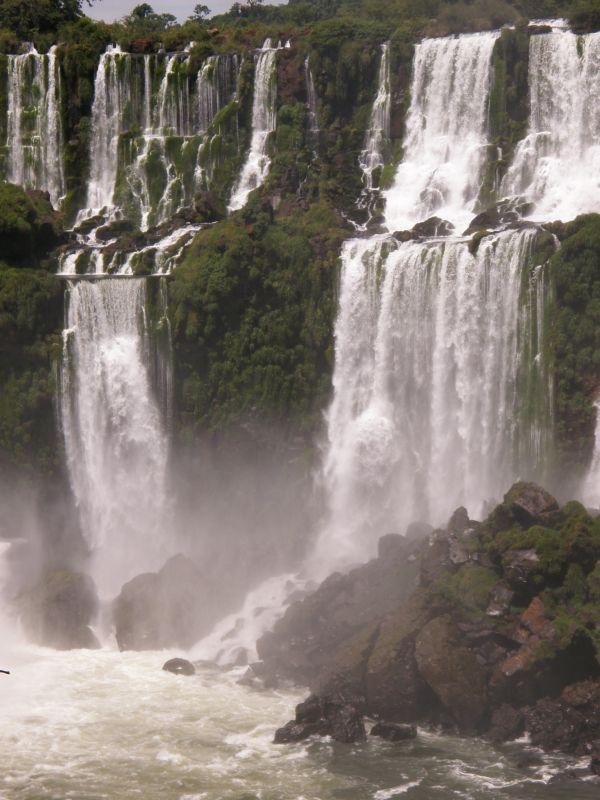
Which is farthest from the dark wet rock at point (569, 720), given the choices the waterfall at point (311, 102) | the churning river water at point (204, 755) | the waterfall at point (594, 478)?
the waterfall at point (311, 102)

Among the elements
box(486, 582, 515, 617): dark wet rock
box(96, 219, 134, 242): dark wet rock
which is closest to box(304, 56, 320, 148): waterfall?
box(96, 219, 134, 242): dark wet rock

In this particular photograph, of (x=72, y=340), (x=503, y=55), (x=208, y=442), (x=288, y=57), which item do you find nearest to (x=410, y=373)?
(x=208, y=442)

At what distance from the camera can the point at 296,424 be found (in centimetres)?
5134

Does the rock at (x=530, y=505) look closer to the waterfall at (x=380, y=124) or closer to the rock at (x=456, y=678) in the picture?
the rock at (x=456, y=678)

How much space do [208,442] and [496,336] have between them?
1211 cm

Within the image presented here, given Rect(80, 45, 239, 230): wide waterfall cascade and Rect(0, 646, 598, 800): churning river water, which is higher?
Rect(80, 45, 239, 230): wide waterfall cascade

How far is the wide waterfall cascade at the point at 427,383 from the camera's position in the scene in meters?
46.9

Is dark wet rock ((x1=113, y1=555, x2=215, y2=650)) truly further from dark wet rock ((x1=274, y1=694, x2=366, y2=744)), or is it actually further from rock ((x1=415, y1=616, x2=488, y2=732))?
rock ((x1=415, y1=616, x2=488, y2=732))

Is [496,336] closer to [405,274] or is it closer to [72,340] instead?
[405,274]

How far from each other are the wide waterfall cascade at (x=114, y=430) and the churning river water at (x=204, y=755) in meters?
10.7

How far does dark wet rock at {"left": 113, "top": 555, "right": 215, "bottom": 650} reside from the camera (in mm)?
43469

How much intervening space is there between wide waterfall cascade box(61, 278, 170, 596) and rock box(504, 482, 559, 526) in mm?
16426

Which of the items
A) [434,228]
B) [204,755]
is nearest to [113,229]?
[434,228]

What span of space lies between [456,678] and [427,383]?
52.5 feet
